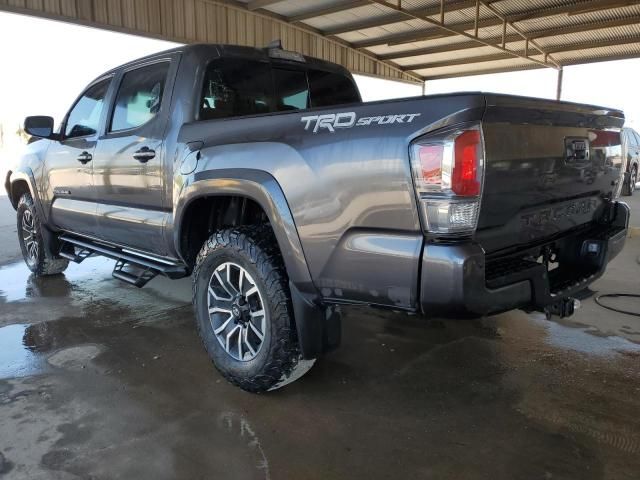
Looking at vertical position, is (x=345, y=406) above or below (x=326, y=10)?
below

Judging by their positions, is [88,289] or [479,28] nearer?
[88,289]

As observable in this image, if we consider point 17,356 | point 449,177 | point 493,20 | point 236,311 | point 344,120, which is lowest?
point 17,356

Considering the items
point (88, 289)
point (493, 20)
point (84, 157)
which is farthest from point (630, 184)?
point (84, 157)

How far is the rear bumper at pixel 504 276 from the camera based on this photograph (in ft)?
6.65

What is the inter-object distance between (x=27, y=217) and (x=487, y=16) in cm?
1279

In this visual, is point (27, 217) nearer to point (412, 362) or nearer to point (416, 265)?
→ point (412, 362)

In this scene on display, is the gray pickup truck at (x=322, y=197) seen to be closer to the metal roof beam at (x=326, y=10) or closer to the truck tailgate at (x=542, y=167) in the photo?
the truck tailgate at (x=542, y=167)

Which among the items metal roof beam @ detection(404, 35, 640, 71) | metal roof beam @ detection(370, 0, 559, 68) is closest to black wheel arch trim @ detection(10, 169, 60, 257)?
metal roof beam @ detection(370, 0, 559, 68)

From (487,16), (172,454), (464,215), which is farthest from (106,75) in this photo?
(487,16)

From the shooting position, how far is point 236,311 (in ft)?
9.75

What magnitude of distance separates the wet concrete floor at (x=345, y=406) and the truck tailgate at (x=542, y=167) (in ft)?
3.14

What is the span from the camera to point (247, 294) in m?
2.90

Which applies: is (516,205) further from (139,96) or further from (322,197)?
(139,96)

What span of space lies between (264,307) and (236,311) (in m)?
0.29
